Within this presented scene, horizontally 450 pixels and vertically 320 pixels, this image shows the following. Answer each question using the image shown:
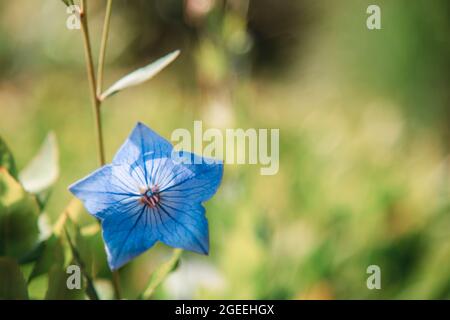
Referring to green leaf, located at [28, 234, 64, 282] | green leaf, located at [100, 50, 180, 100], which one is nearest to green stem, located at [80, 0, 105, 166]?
green leaf, located at [100, 50, 180, 100]

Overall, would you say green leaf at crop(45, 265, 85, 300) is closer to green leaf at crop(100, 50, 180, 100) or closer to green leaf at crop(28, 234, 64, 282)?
green leaf at crop(28, 234, 64, 282)

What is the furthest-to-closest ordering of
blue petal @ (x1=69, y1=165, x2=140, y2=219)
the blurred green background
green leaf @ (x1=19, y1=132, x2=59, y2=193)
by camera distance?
the blurred green background, green leaf @ (x1=19, y1=132, x2=59, y2=193), blue petal @ (x1=69, y1=165, x2=140, y2=219)

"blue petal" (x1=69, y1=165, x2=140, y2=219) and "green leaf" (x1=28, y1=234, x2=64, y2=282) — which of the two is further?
"green leaf" (x1=28, y1=234, x2=64, y2=282)

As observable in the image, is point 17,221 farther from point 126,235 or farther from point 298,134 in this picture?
point 298,134

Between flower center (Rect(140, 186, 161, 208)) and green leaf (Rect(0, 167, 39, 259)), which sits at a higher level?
flower center (Rect(140, 186, 161, 208))

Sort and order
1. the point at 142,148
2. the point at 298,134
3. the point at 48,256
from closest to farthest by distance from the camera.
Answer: the point at 142,148
the point at 48,256
the point at 298,134

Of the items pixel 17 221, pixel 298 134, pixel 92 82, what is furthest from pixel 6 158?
pixel 298 134

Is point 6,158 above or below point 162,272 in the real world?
above

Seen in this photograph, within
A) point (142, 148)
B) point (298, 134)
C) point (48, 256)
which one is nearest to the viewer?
point (142, 148)
